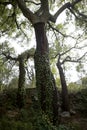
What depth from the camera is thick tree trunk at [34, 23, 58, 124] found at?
32.6ft

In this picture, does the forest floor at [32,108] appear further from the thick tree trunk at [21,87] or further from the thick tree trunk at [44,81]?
the thick tree trunk at [44,81]

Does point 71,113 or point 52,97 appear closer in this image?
point 52,97

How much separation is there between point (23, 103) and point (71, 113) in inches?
131

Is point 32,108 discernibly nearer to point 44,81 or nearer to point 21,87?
point 21,87

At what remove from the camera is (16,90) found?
17375mm

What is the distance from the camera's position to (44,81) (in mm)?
10195

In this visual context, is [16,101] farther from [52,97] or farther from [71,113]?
[52,97]

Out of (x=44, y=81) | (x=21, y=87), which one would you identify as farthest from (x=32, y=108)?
(x=44, y=81)

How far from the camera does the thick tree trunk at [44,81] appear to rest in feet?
32.6

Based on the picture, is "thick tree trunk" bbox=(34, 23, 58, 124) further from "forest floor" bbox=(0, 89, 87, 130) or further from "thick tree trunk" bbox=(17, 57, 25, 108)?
"thick tree trunk" bbox=(17, 57, 25, 108)

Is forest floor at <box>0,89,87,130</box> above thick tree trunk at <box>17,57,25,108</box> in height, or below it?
below

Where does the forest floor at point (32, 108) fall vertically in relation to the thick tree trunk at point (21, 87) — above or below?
below

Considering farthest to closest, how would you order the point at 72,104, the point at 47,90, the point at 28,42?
the point at 28,42
the point at 72,104
the point at 47,90

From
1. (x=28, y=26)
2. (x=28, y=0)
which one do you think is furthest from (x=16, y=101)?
(x=28, y=0)
